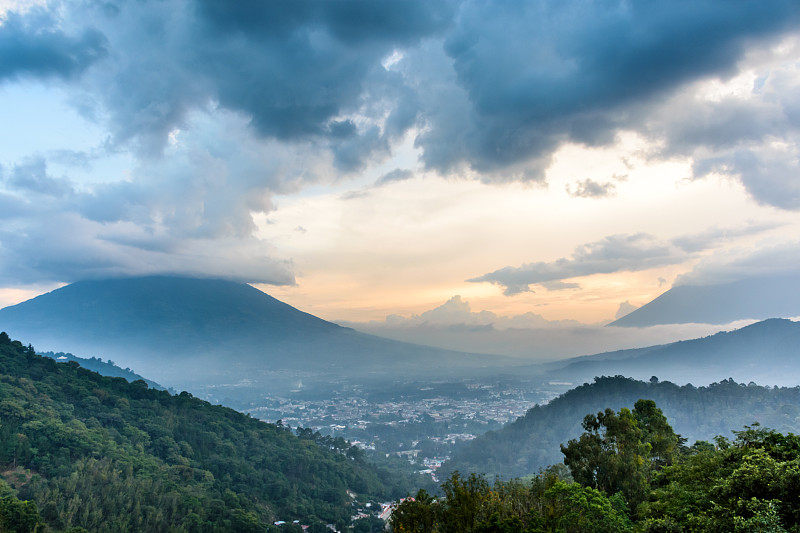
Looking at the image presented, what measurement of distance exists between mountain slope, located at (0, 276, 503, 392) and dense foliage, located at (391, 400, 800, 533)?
148697 mm

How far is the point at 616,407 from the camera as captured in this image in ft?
220

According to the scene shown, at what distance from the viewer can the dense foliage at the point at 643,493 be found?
6488 millimetres

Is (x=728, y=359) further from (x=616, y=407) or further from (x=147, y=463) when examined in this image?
(x=147, y=463)

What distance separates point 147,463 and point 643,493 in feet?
108

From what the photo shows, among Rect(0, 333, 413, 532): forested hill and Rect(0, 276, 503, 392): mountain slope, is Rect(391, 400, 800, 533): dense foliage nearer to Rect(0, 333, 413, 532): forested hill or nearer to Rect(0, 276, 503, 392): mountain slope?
Rect(0, 333, 413, 532): forested hill

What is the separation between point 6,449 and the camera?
89.4 ft

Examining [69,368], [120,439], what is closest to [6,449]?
[120,439]

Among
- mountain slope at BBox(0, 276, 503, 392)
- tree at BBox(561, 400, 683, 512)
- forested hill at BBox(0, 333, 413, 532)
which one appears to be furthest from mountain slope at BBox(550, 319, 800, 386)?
tree at BBox(561, 400, 683, 512)

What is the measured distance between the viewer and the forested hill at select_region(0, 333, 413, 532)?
26.4 m

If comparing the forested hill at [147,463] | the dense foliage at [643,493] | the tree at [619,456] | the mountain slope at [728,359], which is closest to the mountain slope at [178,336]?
the mountain slope at [728,359]

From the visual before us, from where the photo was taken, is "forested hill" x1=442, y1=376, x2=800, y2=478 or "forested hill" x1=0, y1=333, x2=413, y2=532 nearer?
"forested hill" x1=0, y1=333, x2=413, y2=532

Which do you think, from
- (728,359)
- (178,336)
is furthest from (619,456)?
(178,336)

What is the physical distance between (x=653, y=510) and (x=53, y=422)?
37594 mm

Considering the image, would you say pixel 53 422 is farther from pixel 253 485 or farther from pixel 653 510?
pixel 653 510
